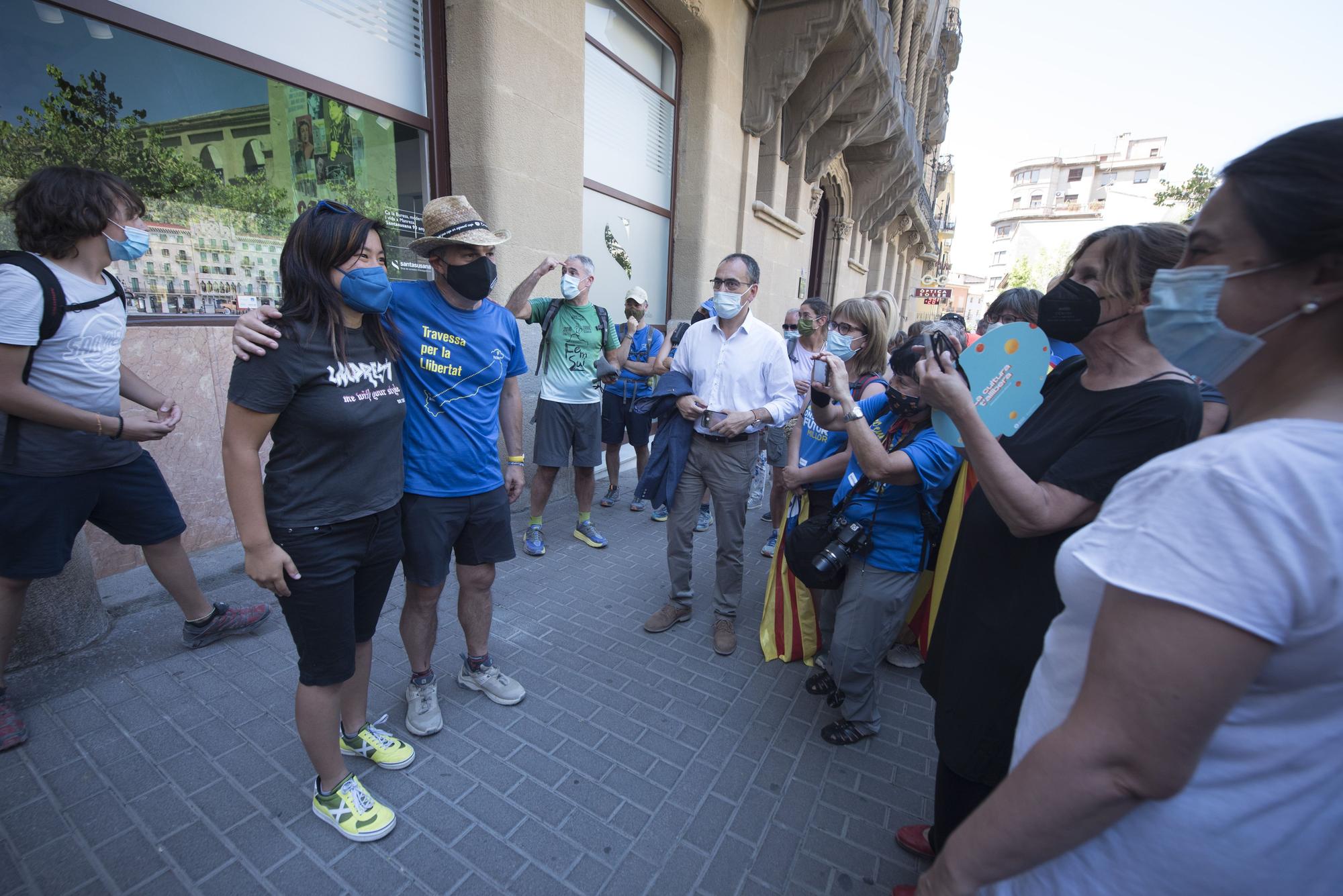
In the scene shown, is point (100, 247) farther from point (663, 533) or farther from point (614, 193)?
point (614, 193)

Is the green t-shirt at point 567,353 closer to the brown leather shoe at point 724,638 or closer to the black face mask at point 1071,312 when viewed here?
the brown leather shoe at point 724,638

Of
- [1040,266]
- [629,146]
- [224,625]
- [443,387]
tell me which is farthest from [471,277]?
[1040,266]

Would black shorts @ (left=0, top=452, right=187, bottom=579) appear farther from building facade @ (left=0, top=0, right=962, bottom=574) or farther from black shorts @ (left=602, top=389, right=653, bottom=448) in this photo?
black shorts @ (left=602, top=389, right=653, bottom=448)

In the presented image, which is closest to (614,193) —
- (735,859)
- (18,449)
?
(18,449)

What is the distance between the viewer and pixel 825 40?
286 inches

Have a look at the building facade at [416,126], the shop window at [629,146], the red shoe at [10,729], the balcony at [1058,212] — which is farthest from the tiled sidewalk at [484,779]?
the balcony at [1058,212]

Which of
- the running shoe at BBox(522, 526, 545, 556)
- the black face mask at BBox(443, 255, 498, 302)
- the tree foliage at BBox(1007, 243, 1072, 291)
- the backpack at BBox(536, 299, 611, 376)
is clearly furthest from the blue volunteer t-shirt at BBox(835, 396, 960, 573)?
the tree foliage at BBox(1007, 243, 1072, 291)

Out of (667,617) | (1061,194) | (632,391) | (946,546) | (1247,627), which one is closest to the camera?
(1247,627)

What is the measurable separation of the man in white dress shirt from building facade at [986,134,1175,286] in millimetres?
72754

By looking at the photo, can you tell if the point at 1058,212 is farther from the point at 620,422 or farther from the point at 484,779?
the point at 484,779

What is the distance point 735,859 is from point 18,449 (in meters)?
3.07

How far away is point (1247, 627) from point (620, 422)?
479 cm

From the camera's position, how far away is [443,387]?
2324mm

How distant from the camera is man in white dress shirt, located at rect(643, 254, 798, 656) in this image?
10.7ft
